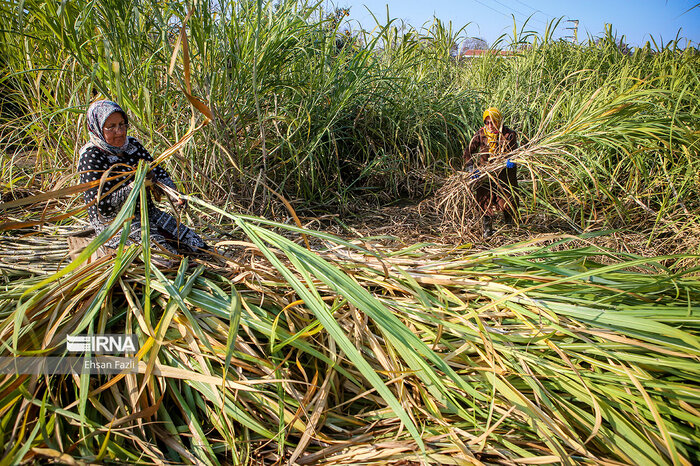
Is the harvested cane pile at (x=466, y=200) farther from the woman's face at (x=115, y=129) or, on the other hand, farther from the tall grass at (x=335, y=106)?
the woman's face at (x=115, y=129)

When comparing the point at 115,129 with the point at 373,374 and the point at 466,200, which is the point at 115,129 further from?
the point at 466,200

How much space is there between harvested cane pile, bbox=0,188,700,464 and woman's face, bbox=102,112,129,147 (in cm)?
60

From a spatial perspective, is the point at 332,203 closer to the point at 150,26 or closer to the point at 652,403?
the point at 150,26

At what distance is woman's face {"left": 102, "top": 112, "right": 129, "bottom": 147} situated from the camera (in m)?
1.52

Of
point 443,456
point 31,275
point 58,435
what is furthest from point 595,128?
point 31,275

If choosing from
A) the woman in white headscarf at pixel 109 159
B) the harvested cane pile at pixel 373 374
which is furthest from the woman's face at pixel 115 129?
the harvested cane pile at pixel 373 374

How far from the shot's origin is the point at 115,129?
154cm

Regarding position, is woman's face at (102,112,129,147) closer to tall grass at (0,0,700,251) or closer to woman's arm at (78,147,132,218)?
woman's arm at (78,147,132,218)

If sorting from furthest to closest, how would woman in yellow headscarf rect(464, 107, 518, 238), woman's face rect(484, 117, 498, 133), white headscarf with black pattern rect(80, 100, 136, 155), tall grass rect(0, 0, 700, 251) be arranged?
woman's face rect(484, 117, 498, 133)
woman in yellow headscarf rect(464, 107, 518, 238)
tall grass rect(0, 0, 700, 251)
white headscarf with black pattern rect(80, 100, 136, 155)

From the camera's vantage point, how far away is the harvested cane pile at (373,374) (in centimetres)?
89

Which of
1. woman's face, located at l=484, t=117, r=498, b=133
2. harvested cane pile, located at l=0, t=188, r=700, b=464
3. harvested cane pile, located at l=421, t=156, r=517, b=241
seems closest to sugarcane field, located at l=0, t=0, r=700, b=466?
harvested cane pile, located at l=0, t=188, r=700, b=464

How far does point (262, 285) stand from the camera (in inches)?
52.2

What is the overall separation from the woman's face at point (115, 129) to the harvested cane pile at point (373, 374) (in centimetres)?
60

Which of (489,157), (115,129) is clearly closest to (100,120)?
(115,129)
